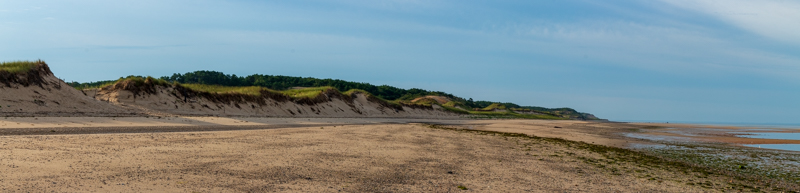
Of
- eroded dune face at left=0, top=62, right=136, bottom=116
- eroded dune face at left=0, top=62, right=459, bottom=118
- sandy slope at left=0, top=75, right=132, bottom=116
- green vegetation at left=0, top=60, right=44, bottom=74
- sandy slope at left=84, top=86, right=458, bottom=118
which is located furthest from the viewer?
sandy slope at left=84, top=86, right=458, bottom=118

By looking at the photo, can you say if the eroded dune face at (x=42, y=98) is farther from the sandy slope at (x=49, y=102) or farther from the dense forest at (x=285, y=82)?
the dense forest at (x=285, y=82)

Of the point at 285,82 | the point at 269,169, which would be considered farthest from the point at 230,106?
the point at 285,82

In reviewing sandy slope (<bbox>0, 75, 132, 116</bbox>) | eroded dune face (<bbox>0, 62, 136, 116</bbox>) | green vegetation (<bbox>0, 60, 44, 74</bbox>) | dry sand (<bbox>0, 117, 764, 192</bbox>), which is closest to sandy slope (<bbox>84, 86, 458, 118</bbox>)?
sandy slope (<bbox>0, 75, 132, 116</bbox>)

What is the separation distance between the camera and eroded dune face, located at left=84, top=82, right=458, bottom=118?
80.7 feet

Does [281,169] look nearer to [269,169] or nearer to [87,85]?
[269,169]

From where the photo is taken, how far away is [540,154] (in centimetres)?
1238

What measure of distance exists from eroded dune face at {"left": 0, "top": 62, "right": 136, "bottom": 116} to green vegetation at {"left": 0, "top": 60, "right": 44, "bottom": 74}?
173 millimetres

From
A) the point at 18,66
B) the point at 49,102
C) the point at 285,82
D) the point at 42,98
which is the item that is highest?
the point at 285,82

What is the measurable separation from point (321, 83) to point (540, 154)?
88758 mm

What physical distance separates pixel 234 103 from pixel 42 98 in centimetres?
1400

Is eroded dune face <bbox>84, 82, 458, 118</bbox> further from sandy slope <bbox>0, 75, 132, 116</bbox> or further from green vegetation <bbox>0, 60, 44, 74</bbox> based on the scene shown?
green vegetation <bbox>0, 60, 44, 74</bbox>

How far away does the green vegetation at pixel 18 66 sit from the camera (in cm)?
1908

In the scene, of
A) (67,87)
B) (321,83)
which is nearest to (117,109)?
(67,87)

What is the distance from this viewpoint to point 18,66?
65.1ft
